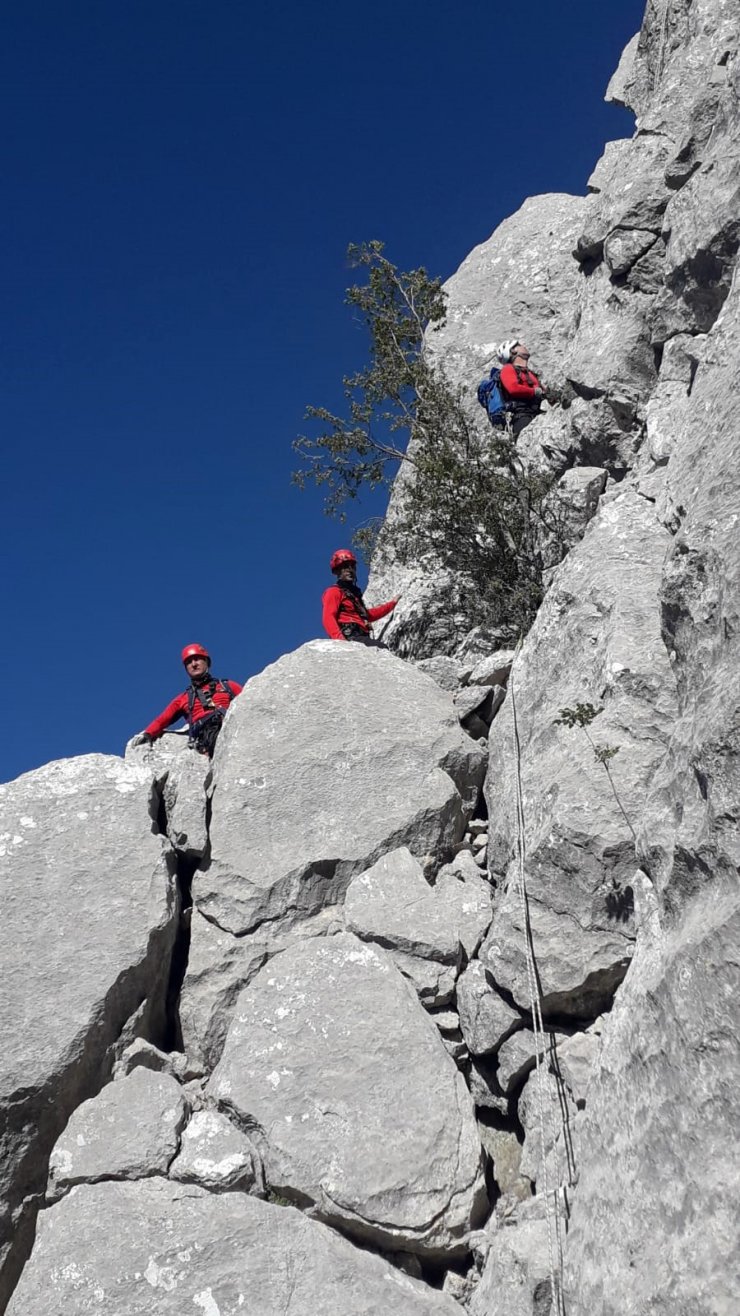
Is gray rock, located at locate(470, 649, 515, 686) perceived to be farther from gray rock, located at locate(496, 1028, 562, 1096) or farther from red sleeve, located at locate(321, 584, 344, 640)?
gray rock, located at locate(496, 1028, 562, 1096)

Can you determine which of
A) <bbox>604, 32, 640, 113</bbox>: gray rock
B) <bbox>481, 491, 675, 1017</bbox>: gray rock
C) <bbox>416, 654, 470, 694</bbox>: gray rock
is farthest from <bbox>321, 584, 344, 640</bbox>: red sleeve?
<bbox>604, 32, 640, 113</bbox>: gray rock

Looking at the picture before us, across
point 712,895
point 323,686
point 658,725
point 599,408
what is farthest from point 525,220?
point 712,895

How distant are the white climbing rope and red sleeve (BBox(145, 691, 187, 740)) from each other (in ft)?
18.9

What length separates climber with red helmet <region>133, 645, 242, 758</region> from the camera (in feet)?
45.8

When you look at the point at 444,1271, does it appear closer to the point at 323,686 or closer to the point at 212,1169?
the point at 212,1169

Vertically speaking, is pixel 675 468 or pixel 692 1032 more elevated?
pixel 675 468

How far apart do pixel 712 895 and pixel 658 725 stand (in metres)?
2.69

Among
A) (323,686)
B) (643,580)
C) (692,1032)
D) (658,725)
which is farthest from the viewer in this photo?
(323,686)

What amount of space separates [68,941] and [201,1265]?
343 cm

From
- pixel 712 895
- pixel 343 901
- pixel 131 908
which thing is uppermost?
pixel 131 908

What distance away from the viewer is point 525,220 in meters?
24.2

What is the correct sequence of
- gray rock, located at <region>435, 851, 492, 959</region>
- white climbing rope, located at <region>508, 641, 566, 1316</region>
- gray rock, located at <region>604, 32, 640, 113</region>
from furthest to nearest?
gray rock, located at <region>604, 32, 640, 113</region>, gray rock, located at <region>435, 851, 492, 959</region>, white climbing rope, located at <region>508, 641, 566, 1316</region>

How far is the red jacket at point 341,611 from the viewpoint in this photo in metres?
14.9

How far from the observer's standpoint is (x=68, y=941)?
10.2m
